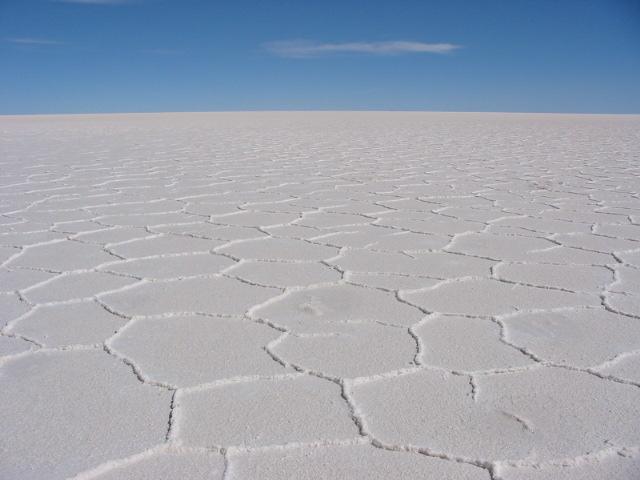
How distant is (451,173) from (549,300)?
2.87 meters

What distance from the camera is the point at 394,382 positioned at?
1.18m

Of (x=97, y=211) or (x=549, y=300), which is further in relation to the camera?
(x=97, y=211)

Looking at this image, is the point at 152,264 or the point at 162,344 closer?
the point at 162,344

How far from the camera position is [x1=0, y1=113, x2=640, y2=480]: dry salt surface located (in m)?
0.96

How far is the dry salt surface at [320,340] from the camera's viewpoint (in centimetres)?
96

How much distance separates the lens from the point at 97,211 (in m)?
2.90

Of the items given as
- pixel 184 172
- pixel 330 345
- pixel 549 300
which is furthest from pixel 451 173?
pixel 330 345

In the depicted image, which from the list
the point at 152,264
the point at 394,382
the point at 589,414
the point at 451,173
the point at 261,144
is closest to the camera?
the point at 589,414

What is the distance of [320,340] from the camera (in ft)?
4.49

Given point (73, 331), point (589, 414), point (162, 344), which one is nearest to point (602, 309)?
point (589, 414)

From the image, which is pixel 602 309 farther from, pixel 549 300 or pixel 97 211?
pixel 97 211

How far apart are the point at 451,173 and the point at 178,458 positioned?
374 centimetres

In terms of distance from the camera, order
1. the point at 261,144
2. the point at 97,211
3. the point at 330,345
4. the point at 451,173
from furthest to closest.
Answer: the point at 261,144 < the point at 451,173 < the point at 97,211 < the point at 330,345

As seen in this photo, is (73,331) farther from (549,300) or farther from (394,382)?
(549,300)
